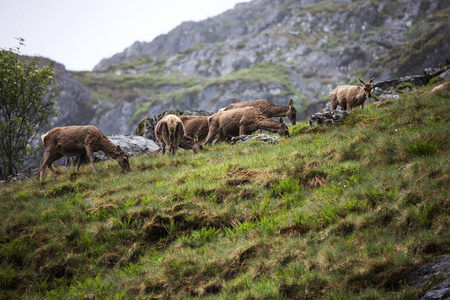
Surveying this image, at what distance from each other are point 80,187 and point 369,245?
9732mm

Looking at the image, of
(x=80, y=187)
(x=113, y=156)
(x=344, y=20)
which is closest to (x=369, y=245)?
(x=80, y=187)

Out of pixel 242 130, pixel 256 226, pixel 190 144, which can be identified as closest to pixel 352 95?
pixel 242 130

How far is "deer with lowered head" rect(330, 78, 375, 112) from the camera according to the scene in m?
20.7

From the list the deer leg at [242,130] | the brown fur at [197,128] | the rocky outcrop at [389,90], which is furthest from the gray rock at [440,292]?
the brown fur at [197,128]

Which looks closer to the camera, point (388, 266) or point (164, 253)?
point (388, 266)

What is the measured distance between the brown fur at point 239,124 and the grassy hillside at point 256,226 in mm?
5035

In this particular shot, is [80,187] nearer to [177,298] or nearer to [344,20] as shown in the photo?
[177,298]

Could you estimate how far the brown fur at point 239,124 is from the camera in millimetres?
17234

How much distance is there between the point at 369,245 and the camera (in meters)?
5.85

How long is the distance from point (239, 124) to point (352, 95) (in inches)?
309

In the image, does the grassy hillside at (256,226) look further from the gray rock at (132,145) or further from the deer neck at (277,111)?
the deer neck at (277,111)

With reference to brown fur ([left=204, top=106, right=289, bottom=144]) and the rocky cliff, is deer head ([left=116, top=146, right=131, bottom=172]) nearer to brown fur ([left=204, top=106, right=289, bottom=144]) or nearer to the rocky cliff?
brown fur ([left=204, top=106, right=289, bottom=144])

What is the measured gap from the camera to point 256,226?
25.7 ft

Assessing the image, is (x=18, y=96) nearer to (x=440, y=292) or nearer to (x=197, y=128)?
(x=197, y=128)
